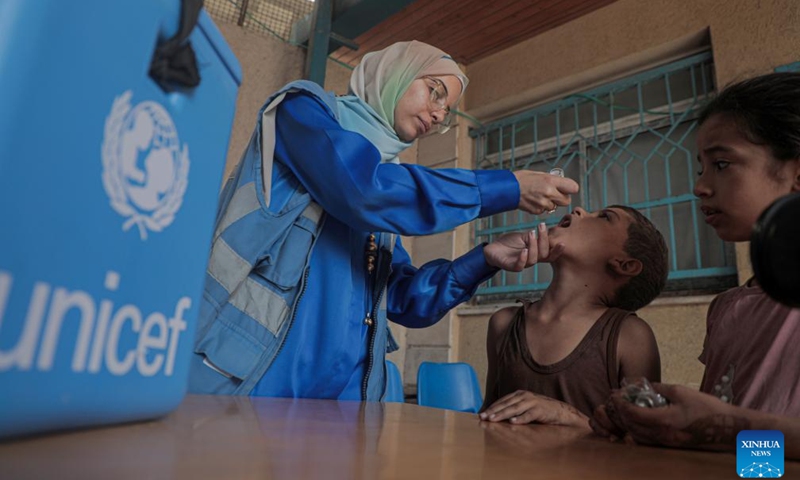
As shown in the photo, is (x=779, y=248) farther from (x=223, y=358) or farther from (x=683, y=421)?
(x=223, y=358)

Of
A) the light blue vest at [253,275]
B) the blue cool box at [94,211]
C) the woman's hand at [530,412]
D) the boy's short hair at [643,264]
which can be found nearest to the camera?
the blue cool box at [94,211]

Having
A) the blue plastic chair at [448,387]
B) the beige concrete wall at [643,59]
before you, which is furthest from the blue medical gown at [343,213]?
the beige concrete wall at [643,59]

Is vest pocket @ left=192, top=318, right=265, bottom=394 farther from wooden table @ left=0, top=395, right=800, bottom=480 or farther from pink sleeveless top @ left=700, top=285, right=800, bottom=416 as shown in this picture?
pink sleeveless top @ left=700, top=285, right=800, bottom=416

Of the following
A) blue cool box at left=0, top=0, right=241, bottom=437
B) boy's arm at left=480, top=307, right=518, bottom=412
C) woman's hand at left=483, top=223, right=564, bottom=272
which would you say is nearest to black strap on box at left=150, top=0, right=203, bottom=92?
blue cool box at left=0, top=0, right=241, bottom=437

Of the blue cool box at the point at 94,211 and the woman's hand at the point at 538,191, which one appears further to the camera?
the woman's hand at the point at 538,191

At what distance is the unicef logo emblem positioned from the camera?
22cm

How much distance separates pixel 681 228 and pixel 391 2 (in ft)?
6.06

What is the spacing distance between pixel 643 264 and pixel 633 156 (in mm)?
1866

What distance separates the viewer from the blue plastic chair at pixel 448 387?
93.0 inches

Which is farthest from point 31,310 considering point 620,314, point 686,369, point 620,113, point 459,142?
point 459,142

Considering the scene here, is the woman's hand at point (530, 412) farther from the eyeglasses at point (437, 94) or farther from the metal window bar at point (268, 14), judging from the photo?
the metal window bar at point (268, 14)

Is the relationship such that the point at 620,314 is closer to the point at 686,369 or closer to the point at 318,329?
the point at 318,329

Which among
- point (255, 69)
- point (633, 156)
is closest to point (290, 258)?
point (255, 69)

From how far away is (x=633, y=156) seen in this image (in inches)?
114
